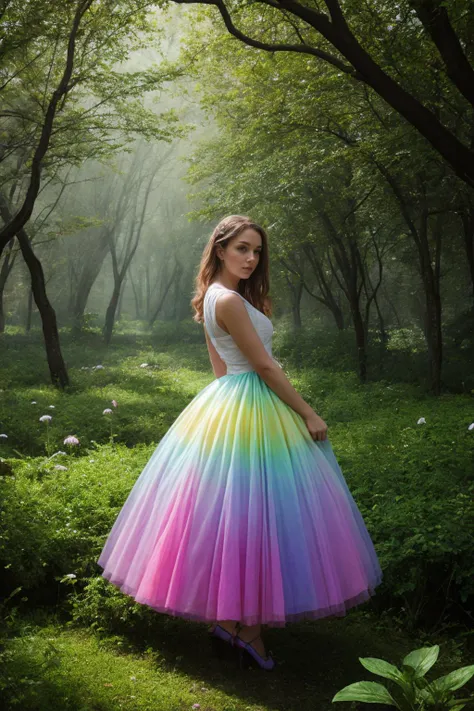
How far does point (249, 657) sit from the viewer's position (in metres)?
3.20

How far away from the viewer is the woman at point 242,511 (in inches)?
A: 115

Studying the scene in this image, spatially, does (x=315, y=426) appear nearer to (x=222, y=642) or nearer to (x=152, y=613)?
(x=222, y=642)

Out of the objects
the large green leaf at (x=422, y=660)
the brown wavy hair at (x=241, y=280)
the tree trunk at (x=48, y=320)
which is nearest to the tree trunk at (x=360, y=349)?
the tree trunk at (x=48, y=320)

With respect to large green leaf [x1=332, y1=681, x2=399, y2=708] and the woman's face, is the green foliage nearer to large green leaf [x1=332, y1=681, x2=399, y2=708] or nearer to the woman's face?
large green leaf [x1=332, y1=681, x2=399, y2=708]

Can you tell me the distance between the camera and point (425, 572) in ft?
13.6

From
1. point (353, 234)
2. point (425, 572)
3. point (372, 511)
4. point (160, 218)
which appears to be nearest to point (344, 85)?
point (353, 234)

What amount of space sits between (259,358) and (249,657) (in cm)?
148

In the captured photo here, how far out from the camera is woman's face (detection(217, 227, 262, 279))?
3561 mm

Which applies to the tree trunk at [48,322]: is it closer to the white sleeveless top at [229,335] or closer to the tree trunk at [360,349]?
the tree trunk at [360,349]

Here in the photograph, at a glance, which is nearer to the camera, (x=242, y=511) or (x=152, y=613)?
(x=242, y=511)

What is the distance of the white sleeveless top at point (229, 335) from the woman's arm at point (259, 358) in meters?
0.10

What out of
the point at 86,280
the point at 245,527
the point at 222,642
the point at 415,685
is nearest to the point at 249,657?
the point at 222,642

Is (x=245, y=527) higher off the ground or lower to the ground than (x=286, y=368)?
higher

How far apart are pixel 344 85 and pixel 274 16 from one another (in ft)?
8.28
